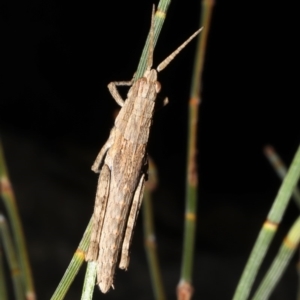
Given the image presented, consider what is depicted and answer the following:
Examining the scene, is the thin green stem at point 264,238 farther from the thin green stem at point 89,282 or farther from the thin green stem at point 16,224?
the thin green stem at point 16,224

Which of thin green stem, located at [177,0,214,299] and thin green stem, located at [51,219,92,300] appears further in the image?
thin green stem, located at [177,0,214,299]

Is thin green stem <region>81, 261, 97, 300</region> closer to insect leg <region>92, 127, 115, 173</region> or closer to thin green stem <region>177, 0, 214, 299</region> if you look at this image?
insect leg <region>92, 127, 115, 173</region>

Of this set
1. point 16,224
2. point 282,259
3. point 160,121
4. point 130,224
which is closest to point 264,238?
point 282,259

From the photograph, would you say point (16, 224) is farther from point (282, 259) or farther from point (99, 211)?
point (282, 259)

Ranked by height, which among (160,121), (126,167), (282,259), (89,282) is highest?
(160,121)

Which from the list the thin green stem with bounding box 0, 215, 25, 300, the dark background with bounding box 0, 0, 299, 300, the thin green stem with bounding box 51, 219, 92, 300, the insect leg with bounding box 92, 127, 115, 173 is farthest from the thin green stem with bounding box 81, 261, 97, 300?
the dark background with bounding box 0, 0, 299, 300

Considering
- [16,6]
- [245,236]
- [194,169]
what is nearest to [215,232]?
[245,236]
